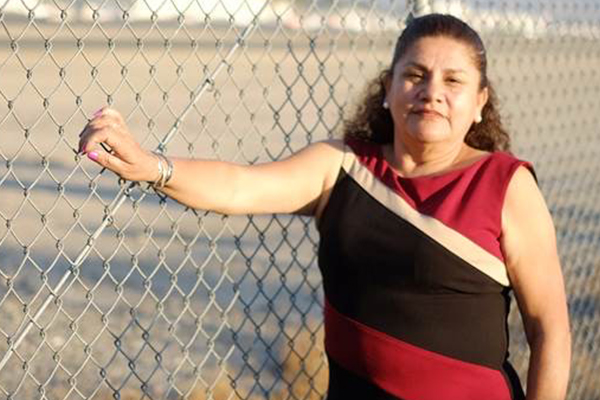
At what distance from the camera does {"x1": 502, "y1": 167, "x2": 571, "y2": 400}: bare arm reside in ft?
10.1

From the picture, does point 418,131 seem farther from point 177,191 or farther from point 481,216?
point 177,191

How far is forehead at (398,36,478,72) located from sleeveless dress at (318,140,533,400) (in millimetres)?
240

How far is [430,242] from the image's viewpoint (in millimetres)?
3043

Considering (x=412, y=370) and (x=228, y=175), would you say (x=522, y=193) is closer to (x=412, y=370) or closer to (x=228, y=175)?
(x=412, y=370)

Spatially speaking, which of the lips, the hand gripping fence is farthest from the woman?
the hand gripping fence

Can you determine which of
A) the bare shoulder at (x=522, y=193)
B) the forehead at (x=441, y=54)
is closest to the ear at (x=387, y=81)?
the forehead at (x=441, y=54)

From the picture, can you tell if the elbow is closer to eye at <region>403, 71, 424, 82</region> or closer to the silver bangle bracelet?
eye at <region>403, 71, 424, 82</region>

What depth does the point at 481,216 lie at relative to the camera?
306 cm

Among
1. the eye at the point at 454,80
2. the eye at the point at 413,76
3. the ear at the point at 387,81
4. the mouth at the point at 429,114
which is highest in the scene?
the eye at the point at 454,80

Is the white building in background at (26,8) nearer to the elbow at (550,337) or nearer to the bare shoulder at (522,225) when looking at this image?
the bare shoulder at (522,225)

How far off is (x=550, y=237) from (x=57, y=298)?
1.18 m

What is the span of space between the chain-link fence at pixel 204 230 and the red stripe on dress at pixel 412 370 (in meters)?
0.63

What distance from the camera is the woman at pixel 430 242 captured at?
3.05 metres

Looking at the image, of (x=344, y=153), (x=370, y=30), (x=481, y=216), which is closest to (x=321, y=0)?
(x=370, y=30)
